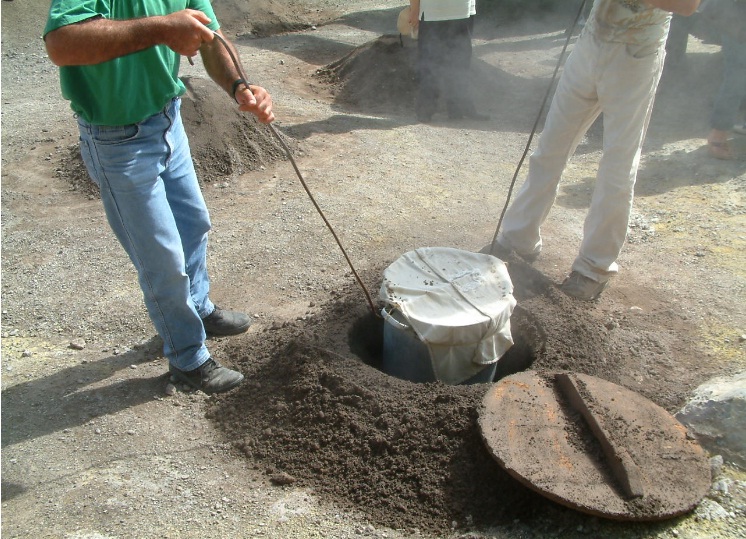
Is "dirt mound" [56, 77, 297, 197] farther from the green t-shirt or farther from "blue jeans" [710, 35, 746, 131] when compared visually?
"blue jeans" [710, 35, 746, 131]

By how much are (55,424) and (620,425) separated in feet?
7.89

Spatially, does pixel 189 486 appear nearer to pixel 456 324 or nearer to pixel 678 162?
pixel 456 324

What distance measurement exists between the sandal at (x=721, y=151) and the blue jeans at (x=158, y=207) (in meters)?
4.77

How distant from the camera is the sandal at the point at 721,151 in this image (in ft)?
19.8

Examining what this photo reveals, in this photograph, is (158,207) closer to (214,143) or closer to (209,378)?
(209,378)

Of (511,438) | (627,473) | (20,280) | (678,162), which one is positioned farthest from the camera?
(678,162)

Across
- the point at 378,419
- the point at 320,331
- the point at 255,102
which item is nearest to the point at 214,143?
the point at 320,331

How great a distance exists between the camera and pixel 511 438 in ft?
8.66

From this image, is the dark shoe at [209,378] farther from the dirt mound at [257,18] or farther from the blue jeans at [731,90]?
the dirt mound at [257,18]

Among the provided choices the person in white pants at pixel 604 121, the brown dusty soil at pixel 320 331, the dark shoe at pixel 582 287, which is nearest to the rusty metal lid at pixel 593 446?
the brown dusty soil at pixel 320 331

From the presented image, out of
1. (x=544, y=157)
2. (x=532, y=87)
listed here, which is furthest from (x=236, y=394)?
(x=532, y=87)

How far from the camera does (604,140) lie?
367 cm

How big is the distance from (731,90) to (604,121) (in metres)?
3.22

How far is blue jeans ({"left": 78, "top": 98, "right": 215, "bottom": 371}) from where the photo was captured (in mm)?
2768
